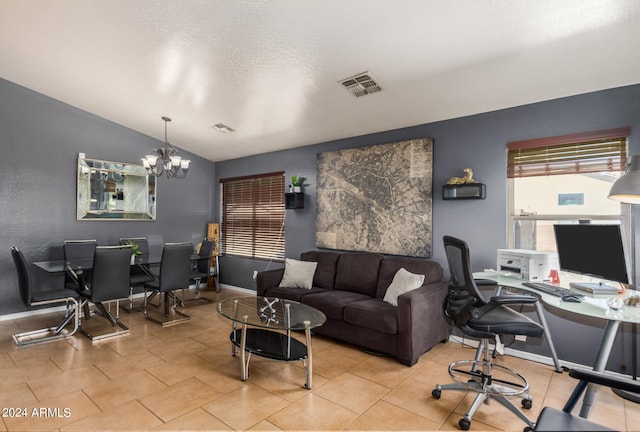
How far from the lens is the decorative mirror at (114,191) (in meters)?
4.97

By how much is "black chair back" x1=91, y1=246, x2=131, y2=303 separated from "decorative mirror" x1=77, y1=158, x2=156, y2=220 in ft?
5.84

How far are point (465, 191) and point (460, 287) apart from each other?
4.92 ft

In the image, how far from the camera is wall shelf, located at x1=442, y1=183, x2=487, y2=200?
3.41m

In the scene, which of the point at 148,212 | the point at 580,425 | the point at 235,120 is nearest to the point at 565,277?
the point at 580,425

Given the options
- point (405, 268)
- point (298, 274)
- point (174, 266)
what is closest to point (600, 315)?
point (405, 268)

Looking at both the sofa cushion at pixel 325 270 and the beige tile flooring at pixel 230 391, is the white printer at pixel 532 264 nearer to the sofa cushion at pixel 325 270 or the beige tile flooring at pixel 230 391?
the beige tile flooring at pixel 230 391

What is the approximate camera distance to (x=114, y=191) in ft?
17.4

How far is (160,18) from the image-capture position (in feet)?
8.87

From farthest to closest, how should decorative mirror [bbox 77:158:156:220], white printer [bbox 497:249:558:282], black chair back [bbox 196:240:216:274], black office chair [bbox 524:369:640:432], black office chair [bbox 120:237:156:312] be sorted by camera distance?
black chair back [bbox 196:240:216:274] → decorative mirror [bbox 77:158:156:220] → black office chair [bbox 120:237:156:312] → white printer [bbox 497:249:558:282] → black office chair [bbox 524:369:640:432]

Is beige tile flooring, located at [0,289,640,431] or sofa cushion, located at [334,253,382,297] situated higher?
sofa cushion, located at [334,253,382,297]

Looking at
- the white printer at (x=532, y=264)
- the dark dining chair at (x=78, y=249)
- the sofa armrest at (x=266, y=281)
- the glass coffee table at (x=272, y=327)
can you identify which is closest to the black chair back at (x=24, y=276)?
the dark dining chair at (x=78, y=249)

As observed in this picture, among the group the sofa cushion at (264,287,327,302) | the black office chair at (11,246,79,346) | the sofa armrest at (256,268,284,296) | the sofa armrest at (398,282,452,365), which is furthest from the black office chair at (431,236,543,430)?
the black office chair at (11,246,79,346)

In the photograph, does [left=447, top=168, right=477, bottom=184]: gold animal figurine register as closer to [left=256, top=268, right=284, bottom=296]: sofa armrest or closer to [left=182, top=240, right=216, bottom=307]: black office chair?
[left=256, top=268, right=284, bottom=296]: sofa armrest

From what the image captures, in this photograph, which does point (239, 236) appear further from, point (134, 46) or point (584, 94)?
point (584, 94)
